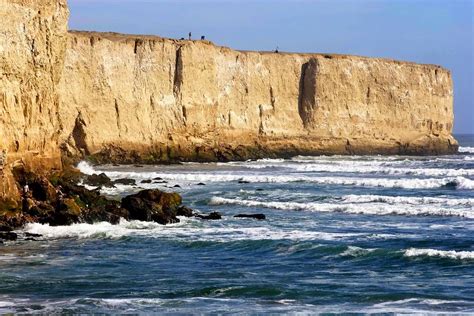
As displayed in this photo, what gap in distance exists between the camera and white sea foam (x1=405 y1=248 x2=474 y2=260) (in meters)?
17.2

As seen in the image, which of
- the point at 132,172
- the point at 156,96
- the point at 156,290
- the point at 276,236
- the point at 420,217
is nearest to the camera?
the point at 156,290

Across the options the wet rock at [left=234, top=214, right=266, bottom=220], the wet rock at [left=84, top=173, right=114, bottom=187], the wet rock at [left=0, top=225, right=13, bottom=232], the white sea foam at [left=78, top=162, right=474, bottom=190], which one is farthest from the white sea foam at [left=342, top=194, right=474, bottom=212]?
the wet rock at [left=0, top=225, right=13, bottom=232]

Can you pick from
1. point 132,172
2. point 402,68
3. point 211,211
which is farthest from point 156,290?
point 402,68

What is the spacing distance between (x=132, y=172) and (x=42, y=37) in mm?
15827

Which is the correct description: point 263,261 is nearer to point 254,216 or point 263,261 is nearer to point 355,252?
point 355,252

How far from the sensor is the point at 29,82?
24969mm

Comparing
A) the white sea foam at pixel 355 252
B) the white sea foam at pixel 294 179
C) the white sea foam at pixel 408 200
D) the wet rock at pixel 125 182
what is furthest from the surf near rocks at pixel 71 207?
the white sea foam at pixel 294 179

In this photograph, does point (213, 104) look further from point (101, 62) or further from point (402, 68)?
point (402, 68)

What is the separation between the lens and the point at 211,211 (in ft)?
86.6

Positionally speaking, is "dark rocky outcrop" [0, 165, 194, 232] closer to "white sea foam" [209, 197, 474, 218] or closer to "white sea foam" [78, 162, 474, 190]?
"white sea foam" [209, 197, 474, 218]

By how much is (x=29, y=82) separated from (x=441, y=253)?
12414 mm

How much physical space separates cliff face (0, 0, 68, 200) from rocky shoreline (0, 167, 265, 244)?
545 mm

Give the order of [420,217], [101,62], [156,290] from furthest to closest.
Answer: [101,62] < [420,217] < [156,290]

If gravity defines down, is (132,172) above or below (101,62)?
below
